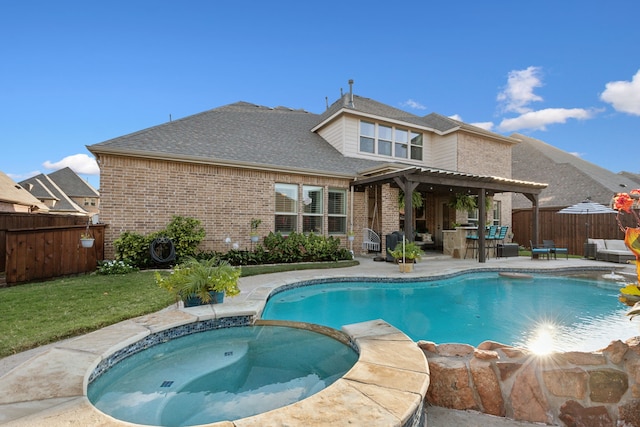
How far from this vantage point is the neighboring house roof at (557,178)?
17.6 metres

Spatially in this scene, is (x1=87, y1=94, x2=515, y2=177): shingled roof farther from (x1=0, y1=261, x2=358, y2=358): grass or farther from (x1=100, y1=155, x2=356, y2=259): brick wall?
(x1=0, y1=261, x2=358, y2=358): grass

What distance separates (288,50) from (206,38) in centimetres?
321

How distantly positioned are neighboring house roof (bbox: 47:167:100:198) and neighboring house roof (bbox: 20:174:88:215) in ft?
15.1

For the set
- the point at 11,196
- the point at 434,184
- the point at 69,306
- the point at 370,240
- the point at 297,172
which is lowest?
the point at 69,306

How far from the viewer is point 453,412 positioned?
2.38 meters

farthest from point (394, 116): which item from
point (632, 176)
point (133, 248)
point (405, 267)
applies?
point (632, 176)

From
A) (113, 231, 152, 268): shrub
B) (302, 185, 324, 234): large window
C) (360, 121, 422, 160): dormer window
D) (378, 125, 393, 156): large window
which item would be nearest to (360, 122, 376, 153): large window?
(360, 121, 422, 160): dormer window

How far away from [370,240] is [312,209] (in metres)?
2.51

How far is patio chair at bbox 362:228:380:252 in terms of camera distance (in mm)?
11266

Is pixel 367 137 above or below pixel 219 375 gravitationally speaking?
above

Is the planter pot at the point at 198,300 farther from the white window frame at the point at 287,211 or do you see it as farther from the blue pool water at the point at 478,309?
the white window frame at the point at 287,211

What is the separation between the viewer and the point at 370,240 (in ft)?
38.0

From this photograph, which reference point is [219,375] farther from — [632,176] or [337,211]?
[632,176]

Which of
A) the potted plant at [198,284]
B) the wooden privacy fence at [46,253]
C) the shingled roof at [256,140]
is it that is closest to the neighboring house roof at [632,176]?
the shingled roof at [256,140]
